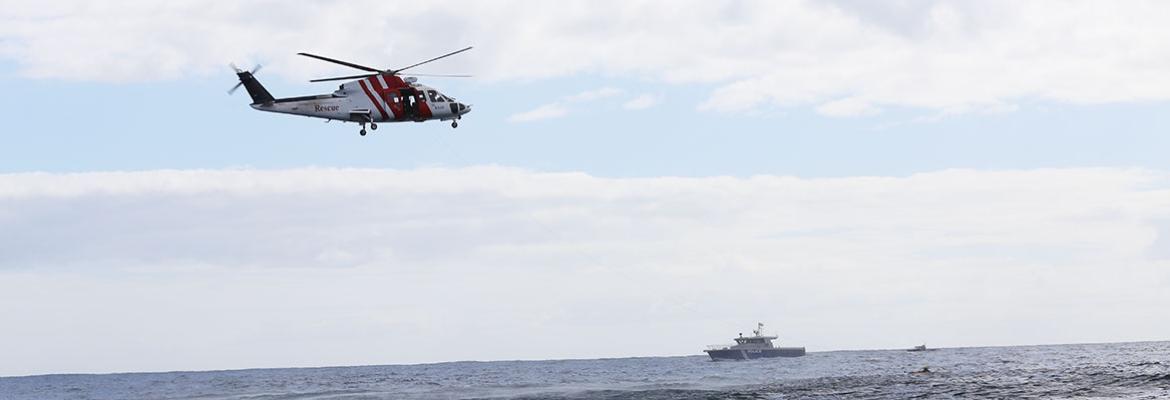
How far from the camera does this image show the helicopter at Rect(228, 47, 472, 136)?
2480 inches

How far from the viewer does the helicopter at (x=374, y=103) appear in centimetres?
6300

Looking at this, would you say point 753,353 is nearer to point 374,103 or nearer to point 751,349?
point 751,349

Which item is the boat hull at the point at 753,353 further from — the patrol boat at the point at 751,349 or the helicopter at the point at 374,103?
the helicopter at the point at 374,103

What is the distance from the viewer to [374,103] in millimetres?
62906

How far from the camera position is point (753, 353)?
184 metres

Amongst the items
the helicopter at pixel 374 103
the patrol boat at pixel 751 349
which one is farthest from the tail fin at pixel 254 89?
the patrol boat at pixel 751 349

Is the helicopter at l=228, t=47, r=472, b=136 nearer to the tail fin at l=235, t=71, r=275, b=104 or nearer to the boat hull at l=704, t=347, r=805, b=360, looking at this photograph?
the tail fin at l=235, t=71, r=275, b=104

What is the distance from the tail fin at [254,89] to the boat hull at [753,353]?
128 metres

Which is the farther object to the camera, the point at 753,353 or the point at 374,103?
the point at 753,353

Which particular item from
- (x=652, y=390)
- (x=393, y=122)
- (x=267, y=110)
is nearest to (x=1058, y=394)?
(x=652, y=390)

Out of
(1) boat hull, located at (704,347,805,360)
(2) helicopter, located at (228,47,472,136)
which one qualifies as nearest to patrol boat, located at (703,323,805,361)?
(1) boat hull, located at (704,347,805,360)

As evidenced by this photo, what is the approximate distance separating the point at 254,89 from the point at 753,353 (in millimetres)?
128489

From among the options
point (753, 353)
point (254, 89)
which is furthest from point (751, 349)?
point (254, 89)

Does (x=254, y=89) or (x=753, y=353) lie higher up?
(x=254, y=89)
